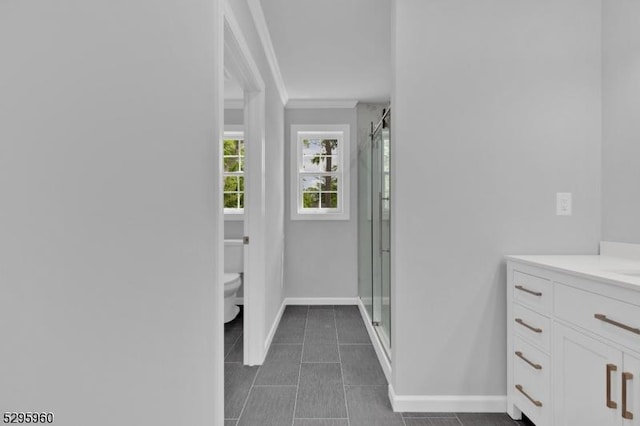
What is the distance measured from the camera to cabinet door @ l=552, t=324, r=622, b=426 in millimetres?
1250

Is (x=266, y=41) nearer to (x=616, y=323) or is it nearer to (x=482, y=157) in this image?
(x=482, y=157)

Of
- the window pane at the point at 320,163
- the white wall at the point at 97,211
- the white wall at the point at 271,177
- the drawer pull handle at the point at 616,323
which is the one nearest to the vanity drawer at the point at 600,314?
the drawer pull handle at the point at 616,323

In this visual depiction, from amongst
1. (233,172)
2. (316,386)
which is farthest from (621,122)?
(233,172)

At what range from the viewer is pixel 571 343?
1468mm

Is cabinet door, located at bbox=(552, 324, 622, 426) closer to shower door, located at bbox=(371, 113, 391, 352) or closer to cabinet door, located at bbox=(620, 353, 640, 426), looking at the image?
cabinet door, located at bbox=(620, 353, 640, 426)

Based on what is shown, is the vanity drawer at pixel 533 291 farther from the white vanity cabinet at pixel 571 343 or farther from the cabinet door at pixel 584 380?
the cabinet door at pixel 584 380

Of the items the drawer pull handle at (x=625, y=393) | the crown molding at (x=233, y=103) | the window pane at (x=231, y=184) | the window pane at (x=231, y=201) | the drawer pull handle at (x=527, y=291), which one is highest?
the crown molding at (x=233, y=103)

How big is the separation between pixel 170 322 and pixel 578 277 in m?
1.57

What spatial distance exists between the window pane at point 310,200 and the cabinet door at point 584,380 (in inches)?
124

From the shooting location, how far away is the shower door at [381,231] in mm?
2674

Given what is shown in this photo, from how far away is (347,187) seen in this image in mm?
4387

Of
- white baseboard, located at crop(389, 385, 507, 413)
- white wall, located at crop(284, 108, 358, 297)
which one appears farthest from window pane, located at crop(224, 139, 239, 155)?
white baseboard, located at crop(389, 385, 507, 413)

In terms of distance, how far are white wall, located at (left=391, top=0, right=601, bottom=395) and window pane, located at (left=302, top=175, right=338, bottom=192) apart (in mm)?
2460

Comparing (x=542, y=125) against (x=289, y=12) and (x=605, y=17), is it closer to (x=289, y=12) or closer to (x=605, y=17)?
(x=605, y=17)
